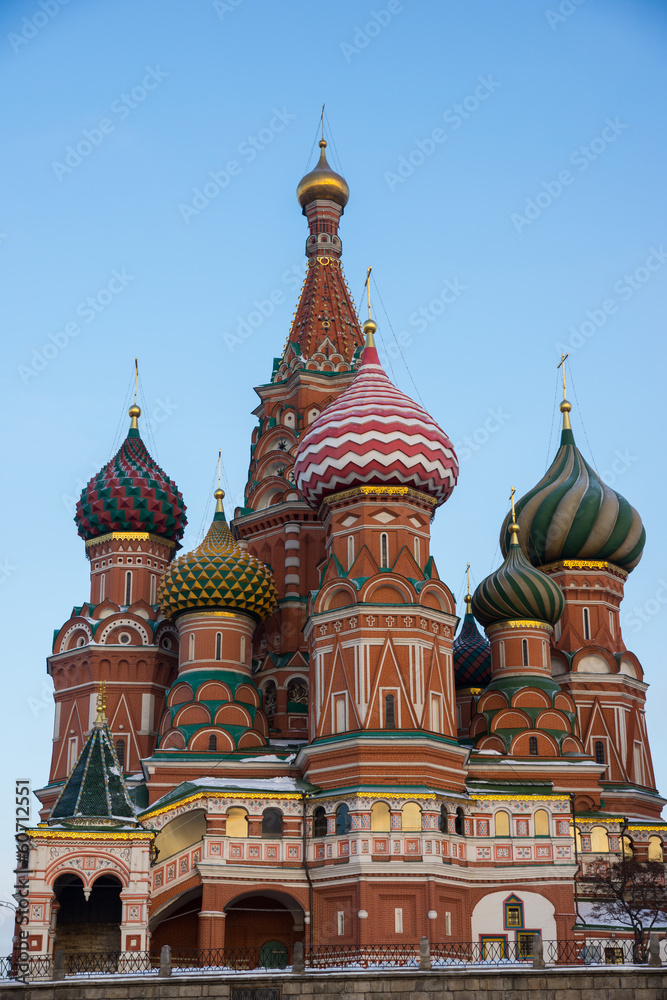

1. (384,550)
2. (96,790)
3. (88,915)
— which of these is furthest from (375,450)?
(88,915)

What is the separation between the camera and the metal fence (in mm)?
28656

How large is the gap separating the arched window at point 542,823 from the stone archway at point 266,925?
5.88m

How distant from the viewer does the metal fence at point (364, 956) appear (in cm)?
2866

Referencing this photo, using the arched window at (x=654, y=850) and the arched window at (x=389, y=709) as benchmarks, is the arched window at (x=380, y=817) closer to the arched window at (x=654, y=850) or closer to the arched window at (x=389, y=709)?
the arched window at (x=389, y=709)

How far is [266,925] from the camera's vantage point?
3412 centimetres

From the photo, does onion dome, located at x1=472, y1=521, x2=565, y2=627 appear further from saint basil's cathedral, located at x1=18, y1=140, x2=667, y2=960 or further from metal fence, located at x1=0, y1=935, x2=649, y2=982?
metal fence, located at x1=0, y1=935, x2=649, y2=982

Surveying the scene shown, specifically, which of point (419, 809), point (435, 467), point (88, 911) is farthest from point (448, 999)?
point (435, 467)

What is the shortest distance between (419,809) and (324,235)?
2110 cm

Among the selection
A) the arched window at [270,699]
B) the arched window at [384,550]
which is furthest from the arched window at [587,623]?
the arched window at [270,699]

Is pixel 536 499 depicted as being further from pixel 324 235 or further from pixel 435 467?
pixel 324 235

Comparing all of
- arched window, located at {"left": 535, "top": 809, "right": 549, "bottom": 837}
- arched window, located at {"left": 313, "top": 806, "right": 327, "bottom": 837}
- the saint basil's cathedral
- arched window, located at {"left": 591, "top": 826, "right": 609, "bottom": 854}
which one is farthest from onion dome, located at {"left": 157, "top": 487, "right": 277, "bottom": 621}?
arched window, located at {"left": 591, "top": 826, "right": 609, "bottom": 854}

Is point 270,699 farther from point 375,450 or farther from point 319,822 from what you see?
point 375,450

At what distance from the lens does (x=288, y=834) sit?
109ft

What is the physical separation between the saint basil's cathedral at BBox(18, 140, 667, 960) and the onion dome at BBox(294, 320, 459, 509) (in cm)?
7
